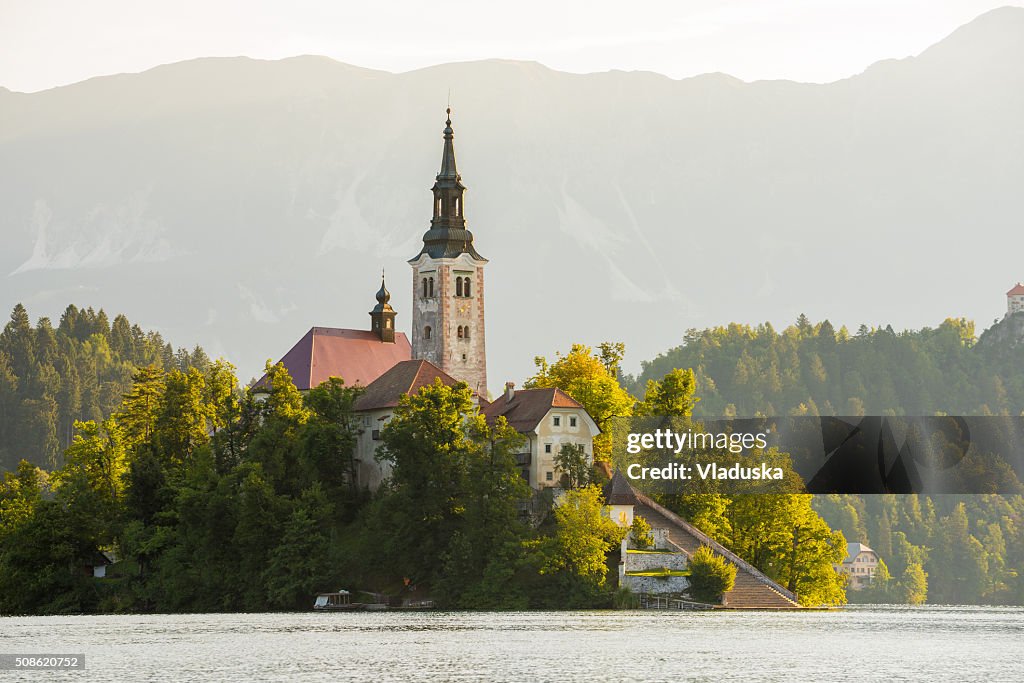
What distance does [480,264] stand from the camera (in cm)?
13338

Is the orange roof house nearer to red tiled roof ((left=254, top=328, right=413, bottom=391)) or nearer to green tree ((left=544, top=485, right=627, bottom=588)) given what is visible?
red tiled roof ((left=254, top=328, right=413, bottom=391))

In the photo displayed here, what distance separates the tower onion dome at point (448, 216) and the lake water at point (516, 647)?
42497 mm

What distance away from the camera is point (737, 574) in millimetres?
100938

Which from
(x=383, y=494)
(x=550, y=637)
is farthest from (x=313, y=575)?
(x=550, y=637)

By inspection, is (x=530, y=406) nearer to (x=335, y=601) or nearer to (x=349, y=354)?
(x=335, y=601)

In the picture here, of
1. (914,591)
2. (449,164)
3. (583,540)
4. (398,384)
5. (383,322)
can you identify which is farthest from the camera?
(914,591)

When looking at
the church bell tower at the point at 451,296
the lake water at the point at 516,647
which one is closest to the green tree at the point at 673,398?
the lake water at the point at 516,647

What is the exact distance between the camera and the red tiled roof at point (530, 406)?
348 ft

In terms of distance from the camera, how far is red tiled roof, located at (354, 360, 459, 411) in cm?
11081

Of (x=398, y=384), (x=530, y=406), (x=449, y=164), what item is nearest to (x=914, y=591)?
(x=449, y=164)

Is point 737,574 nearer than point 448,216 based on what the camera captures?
Yes

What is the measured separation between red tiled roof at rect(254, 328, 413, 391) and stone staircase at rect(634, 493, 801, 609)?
32.5 metres

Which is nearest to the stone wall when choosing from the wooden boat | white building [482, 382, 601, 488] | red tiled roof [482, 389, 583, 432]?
white building [482, 382, 601, 488]

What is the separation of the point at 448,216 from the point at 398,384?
24793 millimetres
